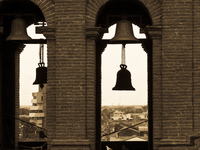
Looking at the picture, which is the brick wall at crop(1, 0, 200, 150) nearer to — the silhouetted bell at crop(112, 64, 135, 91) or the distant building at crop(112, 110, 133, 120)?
the silhouetted bell at crop(112, 64, 135, 91)

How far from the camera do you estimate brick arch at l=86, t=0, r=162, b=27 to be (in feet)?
47.7

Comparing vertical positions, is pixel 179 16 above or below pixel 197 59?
above

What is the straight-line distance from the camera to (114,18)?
16516 millimetres

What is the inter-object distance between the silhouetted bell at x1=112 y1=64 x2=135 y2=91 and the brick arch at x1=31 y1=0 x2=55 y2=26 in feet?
7.78

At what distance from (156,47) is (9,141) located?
486 centimetres

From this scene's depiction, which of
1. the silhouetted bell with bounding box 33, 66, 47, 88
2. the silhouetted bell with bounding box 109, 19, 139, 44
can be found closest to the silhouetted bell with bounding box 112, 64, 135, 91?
the silhouetted bell with bounding box 109, 19, 139, 44

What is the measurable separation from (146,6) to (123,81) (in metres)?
2.25

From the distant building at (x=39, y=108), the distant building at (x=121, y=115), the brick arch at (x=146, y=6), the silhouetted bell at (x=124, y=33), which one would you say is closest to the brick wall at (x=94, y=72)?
the brick arch at (x=146, y=6)

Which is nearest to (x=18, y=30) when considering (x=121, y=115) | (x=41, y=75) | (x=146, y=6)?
(x=41, y=75)

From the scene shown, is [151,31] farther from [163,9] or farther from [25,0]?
[25,0]

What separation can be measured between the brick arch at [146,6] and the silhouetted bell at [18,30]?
5.33 feet

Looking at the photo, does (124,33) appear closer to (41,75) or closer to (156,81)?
(156,81)

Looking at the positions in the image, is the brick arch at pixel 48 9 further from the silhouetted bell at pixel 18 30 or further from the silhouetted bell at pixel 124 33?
the silhouetted bell at pixel 124 33

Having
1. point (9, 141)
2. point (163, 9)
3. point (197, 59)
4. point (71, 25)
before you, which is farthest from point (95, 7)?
point (9, 141)
